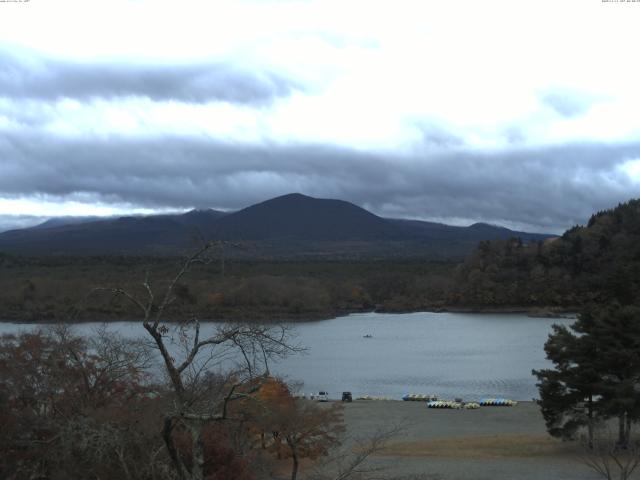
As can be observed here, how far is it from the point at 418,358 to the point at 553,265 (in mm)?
73712

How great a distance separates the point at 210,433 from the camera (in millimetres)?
12305

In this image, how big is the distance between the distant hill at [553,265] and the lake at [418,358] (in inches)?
905

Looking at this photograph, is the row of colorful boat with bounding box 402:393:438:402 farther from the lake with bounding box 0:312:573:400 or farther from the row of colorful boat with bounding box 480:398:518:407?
the row of colorful boat with bounding box 480:398:518:407

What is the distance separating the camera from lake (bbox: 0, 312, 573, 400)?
4522 cm

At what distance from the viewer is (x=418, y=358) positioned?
5881cm

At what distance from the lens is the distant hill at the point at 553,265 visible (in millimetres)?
114106

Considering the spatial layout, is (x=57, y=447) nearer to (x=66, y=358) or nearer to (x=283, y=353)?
(x=66, y=358)

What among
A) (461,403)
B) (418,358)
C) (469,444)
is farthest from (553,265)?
(469,444)

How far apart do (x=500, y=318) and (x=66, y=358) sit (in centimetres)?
9369

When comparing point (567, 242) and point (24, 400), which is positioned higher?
point (567, 242)

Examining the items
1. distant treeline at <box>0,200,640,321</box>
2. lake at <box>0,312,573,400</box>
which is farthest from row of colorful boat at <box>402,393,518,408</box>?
distant treeline at <box>0,200,640,321</box>

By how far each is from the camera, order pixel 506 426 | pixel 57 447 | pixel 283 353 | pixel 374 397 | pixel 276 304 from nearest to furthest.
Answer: pixel 283 353 → pixel 57 447 → pixel 506 426 → pixel 374 397 → pixel 276 304

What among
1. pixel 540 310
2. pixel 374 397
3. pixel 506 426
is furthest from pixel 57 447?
pixel 540 310

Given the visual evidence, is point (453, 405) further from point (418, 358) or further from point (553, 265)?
point (553, 265)
